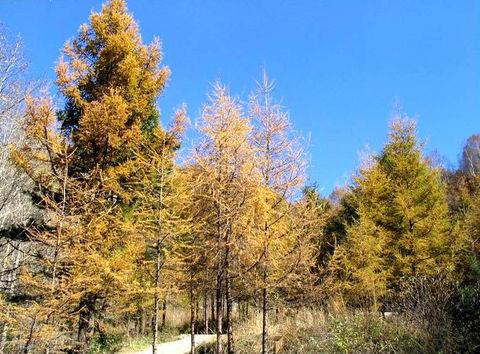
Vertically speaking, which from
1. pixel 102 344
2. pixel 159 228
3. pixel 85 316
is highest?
pixel 159 228

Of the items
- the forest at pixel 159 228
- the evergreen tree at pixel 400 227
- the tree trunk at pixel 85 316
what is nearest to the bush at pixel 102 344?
the forest at pixel 159 228

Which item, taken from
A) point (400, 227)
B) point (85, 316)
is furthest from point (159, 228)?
point (400, 227)

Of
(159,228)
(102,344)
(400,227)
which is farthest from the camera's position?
(400,227)

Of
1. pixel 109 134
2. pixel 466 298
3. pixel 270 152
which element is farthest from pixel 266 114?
pixel 466 298

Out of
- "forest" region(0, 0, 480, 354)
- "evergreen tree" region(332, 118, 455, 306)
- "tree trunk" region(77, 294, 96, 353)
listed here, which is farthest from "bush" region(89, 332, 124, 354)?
"evergreen tree" region(332, 118, 455, 306)

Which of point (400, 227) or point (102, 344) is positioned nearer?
point (102, 344)

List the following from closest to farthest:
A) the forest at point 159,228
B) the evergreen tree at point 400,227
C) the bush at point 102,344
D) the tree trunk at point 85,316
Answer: the forest at point 159,228 → the tree trunk at point 85,316 → the bush at point 102,344 → the evergreen tree at point 400,227

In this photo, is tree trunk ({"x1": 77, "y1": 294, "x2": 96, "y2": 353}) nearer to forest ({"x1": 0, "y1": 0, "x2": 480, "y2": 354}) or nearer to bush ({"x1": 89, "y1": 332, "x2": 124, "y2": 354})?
forest ({"x1": 0, "y1": 0, "x2": 480, "y2": 354})

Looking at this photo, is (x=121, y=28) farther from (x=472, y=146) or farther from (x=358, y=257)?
(x=472, y=146)

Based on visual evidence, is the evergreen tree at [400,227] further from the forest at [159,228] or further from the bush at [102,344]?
the bush at [102,344]

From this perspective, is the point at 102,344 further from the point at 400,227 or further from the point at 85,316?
the point at 400,227

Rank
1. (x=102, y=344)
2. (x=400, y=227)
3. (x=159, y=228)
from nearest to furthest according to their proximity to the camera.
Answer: (x=159, y=228)
(x=102, y=344)
(x=400, y=227)

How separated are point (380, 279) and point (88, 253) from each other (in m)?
11.4

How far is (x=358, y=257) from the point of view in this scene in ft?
58.0
